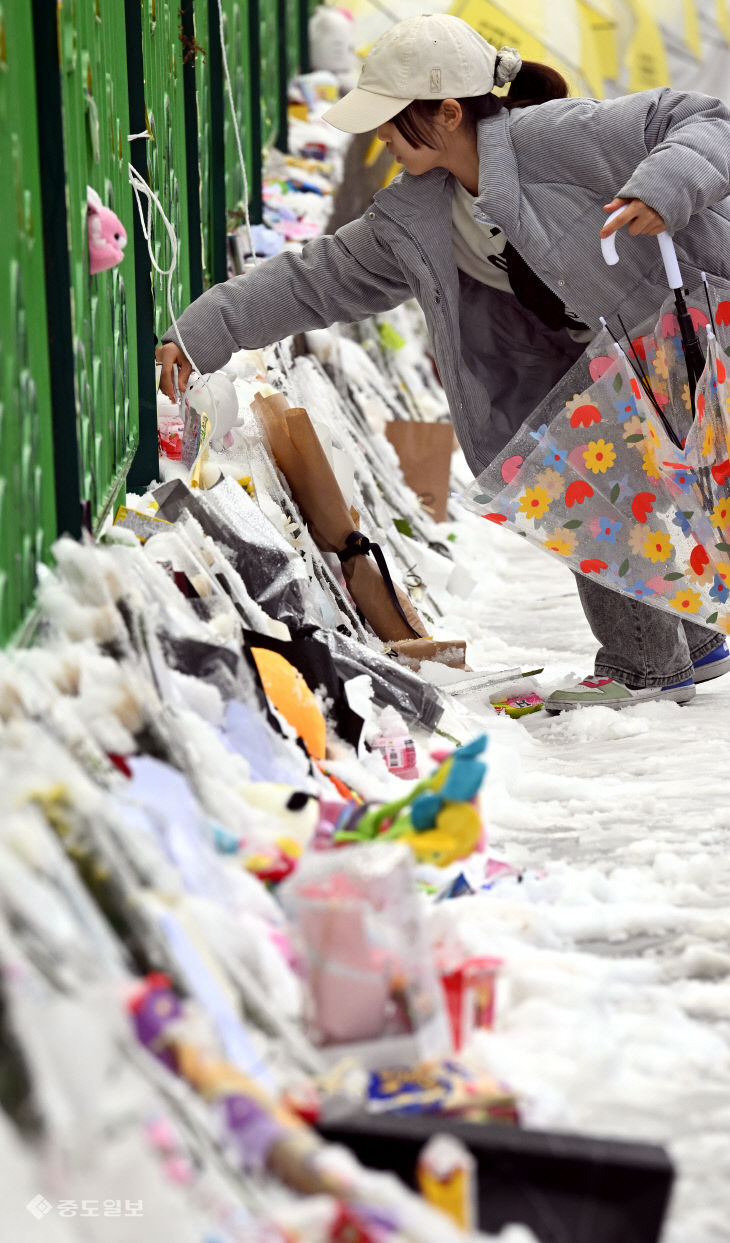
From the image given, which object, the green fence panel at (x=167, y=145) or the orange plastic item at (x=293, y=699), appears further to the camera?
the green fence panel at (x=167, y=145)

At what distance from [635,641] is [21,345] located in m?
1.71

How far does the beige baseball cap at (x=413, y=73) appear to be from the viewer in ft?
7.93

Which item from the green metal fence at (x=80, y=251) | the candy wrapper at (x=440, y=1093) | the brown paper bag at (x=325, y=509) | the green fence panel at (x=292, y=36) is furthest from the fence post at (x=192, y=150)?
the green fence panel at (x=292, y=36)

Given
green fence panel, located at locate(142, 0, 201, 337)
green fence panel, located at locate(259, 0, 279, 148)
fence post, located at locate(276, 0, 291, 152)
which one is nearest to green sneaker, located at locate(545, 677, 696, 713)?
green fence panel, located at locate(142, 0, 201, 337)

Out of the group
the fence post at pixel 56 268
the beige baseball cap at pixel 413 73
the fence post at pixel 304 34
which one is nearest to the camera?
the fence post at pixel 56 268

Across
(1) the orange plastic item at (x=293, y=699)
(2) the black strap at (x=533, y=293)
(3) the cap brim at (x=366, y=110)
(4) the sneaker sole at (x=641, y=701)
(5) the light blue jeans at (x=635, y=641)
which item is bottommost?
(4) the sneaker sole at (x=641, y=701)

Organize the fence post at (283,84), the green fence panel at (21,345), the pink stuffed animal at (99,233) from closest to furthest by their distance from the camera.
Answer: the green fence panel at (21,345) → the pink stuffed animal at (99,233) → the fence post at (283,84)

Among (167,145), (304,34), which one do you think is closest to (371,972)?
(167,145)

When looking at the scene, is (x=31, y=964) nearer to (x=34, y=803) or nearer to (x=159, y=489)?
(x=34, y=803)

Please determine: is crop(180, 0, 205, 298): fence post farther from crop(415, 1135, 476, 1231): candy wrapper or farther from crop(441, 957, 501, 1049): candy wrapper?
crop(415, 1135, 476, 1231): candy wrapper

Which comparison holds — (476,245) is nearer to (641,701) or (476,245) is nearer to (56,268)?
(641,701)

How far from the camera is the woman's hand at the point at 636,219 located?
2.29 metres

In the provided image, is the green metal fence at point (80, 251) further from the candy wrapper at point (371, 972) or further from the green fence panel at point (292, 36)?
the green fence panel at point (292, 36)

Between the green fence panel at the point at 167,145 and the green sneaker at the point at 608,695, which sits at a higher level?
the green fence panel at the point at 167,145
